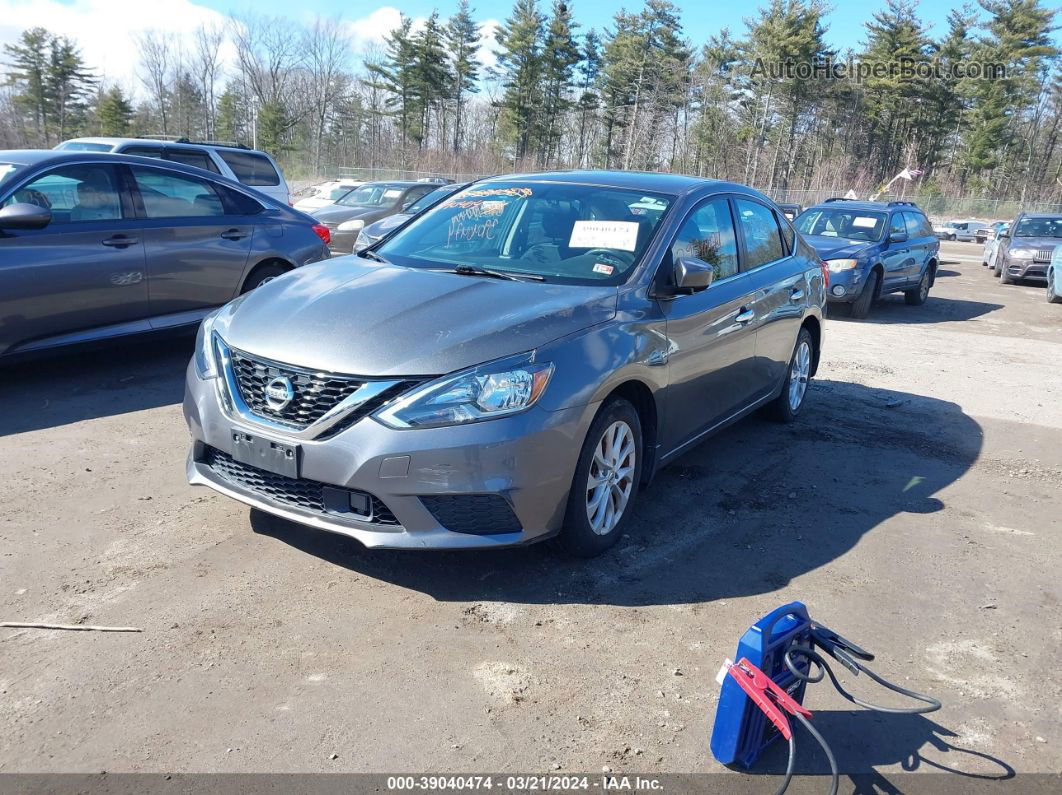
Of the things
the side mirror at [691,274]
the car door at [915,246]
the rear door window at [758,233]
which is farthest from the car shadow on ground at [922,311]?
the side mirror at [691,274]

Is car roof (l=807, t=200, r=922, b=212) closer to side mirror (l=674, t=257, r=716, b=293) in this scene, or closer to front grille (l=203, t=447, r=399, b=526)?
side mirror (l=674, t=257, r=716, b=293)

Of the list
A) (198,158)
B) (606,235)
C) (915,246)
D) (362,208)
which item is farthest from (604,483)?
(362,208)

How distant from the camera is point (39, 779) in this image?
2.40 metres

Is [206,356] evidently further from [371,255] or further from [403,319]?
[371,255]

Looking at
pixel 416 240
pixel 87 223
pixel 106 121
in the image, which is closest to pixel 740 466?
pixel 416 240

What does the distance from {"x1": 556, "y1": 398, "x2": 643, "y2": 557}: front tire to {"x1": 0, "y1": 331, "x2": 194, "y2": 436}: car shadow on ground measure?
146 inches

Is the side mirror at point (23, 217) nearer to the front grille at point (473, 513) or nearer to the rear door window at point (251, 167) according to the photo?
the front grille at point (473, 513)

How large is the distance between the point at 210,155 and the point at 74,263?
673cm

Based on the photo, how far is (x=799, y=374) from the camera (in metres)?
6.57

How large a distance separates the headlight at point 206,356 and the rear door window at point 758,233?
3185 millimetres

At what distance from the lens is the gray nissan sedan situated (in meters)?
3.29

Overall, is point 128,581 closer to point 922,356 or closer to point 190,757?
point 190,757

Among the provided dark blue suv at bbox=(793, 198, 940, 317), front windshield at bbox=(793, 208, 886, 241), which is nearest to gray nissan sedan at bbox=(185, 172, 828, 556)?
dark blue suv at bbox=(793, 198, 940, 317)

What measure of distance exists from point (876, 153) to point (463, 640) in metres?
74.5
